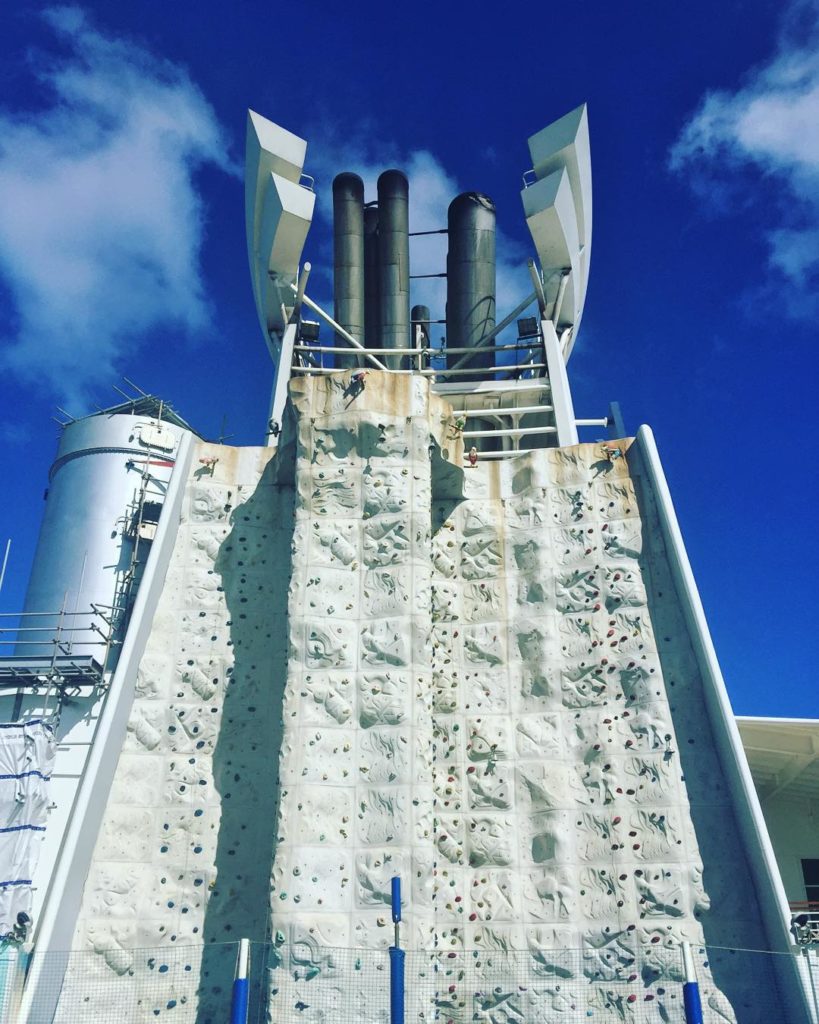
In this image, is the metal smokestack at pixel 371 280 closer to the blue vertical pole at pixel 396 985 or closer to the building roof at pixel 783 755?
the building roof at pixel 783 755

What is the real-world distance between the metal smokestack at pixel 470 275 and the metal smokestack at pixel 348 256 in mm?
1558

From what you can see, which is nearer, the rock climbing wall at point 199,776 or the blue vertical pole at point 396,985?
the blue vertical pole at point 396,985

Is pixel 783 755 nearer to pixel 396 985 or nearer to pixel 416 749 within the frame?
pixel 416 749

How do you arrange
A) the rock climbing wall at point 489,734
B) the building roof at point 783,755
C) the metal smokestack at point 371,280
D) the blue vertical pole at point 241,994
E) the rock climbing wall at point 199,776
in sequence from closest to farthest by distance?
1. the blue vertical pole at point 241,994
2. the rock climbing wall at point 489,734
3. the rock climbing wall at point 199,776
4. the building roof at point 783,755
5. the metal smokestack at point 371,280

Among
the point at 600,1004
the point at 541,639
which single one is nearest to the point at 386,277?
the point at 541,639

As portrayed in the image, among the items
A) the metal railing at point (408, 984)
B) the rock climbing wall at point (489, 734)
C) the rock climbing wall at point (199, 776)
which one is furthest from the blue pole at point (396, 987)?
the rock climbing wall at point (199, 776)

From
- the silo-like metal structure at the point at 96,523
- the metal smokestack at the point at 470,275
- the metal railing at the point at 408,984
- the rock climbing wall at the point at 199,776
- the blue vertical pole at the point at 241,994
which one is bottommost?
the blue vertical pole at the point at 241,994

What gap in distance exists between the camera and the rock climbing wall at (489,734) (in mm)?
9078

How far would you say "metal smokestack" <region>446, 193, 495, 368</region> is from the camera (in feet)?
51.3

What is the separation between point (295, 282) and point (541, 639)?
23.1 feet

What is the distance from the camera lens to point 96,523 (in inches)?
679

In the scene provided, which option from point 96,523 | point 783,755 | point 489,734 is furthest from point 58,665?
point 783,755

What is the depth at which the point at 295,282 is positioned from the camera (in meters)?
14.6

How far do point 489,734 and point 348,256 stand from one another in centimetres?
915
